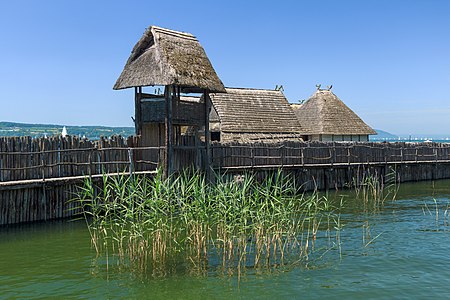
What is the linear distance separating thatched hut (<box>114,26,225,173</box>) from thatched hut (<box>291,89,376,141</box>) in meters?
16.2

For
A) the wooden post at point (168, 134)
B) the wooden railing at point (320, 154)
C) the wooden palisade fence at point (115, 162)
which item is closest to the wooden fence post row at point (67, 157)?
the wooden palisade fence at point (115, 162)

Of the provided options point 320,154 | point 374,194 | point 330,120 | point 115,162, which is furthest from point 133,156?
point 330,120

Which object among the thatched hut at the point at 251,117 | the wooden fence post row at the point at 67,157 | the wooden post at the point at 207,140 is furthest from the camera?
the thatched hut at the point at 251,117

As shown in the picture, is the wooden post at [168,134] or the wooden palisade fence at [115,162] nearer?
the wooden palisade fence at [115,162]

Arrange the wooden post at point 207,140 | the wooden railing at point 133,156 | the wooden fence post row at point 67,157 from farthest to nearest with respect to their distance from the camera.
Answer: the wooden post at point 207,140, the wooden railing at point 133,156, the wooden fence post row at point 67,157

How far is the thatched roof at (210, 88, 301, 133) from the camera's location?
2837 centimetres

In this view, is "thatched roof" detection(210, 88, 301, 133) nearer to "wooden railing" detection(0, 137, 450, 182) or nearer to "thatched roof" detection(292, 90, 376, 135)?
"thatched roof" detection(292, 90, 376, 135)

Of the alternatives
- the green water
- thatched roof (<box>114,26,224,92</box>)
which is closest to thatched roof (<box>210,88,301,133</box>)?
thatched roof (<box>114,26,224,92</box>)

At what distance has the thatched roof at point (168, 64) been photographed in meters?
18.0

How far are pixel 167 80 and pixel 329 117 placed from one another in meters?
19.8

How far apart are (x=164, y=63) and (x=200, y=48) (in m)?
2.73

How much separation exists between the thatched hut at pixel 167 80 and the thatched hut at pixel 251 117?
294 inches

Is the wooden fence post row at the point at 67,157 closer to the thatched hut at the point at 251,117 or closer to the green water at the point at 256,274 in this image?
the green water at the point at 256,274

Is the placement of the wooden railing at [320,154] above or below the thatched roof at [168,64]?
below
